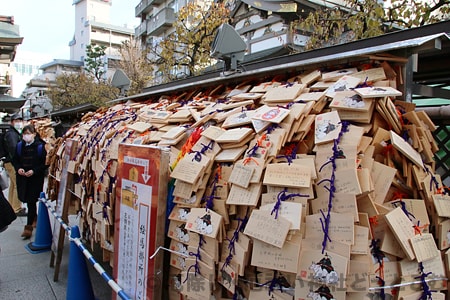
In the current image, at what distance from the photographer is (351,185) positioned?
1.79 m

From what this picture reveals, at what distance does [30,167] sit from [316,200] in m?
5.79

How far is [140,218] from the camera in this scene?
2.51 meters

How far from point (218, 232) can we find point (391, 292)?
3.27 feet

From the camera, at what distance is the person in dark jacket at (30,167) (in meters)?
6.10

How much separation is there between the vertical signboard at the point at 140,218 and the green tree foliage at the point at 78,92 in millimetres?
22448

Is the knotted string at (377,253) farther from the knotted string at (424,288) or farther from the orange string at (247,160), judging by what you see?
the orange string at (247,160)

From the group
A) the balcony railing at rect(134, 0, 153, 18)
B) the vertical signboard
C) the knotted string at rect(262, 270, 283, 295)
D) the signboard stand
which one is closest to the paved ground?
the signboard stand

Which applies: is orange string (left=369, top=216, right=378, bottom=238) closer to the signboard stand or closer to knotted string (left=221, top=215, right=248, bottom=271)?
knotted string (left=221, top=215, right=248, bottom=271)

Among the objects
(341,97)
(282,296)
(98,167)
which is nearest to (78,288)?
(98,167)

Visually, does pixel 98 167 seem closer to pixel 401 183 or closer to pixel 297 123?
pixel 297 123

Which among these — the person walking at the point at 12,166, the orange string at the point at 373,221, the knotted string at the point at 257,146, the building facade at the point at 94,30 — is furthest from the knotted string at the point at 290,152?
the building facade at the point at 94,30

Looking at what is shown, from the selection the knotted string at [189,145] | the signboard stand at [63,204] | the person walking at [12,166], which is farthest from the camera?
the person walking at [12,166]

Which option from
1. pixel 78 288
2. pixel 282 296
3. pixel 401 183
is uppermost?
pixel 401 183

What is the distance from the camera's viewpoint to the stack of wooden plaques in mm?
1781
